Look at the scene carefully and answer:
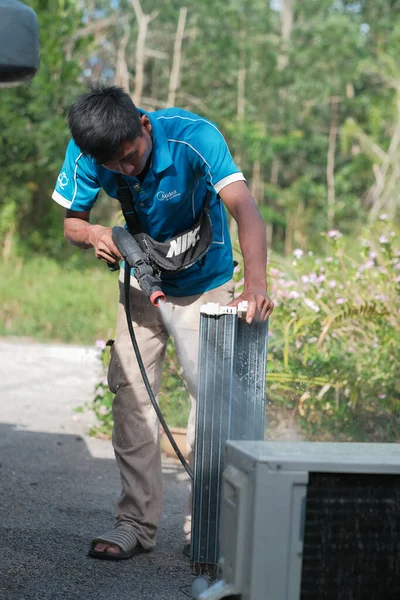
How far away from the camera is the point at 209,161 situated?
3293 mm

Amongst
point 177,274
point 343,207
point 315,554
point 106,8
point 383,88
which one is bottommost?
point 315,554

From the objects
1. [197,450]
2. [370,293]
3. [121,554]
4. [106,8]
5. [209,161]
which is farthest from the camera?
[106,8]

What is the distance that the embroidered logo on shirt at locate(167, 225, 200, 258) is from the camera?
3475 millimetres

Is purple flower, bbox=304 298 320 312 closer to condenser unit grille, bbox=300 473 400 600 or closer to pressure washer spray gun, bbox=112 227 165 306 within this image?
pressure washer spray gun, bbox=112 227 165 306

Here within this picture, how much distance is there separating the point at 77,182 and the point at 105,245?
0.37 meters

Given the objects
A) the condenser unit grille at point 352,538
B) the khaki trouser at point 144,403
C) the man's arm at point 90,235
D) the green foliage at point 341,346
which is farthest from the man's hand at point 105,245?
the green foliage at point 341,346

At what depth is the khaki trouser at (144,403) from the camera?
366 cm

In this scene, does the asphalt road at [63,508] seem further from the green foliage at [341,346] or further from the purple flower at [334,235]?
the purple flower at [334,235]

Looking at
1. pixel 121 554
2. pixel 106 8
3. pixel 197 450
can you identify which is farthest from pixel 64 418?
pixel 106 8

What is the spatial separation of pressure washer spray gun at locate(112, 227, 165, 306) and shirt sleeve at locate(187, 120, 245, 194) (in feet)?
1.23

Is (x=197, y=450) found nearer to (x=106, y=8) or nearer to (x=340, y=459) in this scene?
(x=340, y=459)

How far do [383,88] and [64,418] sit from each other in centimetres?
2161

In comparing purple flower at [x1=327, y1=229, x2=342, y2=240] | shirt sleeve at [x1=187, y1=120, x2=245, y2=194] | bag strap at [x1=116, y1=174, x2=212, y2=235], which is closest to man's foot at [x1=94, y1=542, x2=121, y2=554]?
bag strap at [x1=116, y1=174, x2=212, y2=235]

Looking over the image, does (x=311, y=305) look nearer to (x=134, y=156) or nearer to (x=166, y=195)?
(x=166, y=195)
